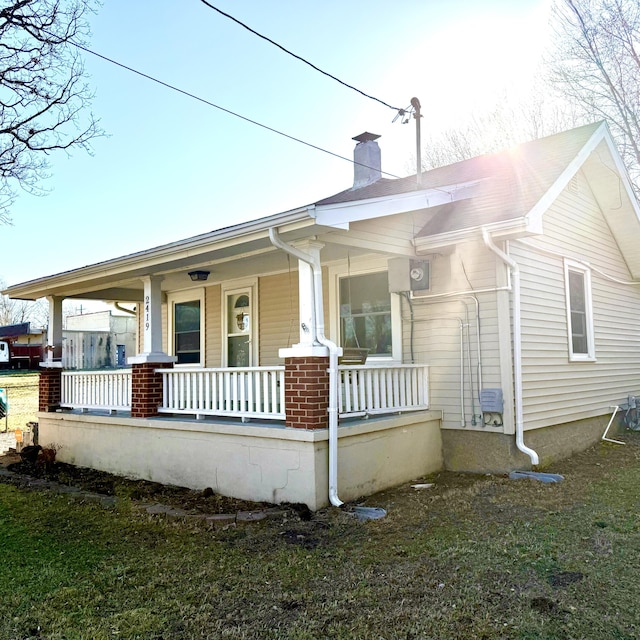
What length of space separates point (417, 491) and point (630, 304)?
6.94 meters

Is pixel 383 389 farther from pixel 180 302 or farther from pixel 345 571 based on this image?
pixel 180 302

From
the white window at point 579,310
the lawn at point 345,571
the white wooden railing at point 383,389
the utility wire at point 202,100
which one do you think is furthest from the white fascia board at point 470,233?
the utility wire at point 202,100

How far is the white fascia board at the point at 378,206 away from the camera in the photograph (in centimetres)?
546

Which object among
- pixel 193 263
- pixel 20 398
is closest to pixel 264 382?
pixel 193 263

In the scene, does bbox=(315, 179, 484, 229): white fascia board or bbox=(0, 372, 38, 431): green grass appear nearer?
bbox=(315, 179, 484, 229): white fascia board

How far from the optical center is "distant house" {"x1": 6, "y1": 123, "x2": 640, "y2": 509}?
593 cm

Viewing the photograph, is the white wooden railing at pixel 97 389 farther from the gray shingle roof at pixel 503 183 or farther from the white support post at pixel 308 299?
the gray shingle roof at pixel 503 183

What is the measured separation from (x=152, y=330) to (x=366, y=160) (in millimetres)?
5054

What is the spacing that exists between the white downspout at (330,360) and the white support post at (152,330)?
9.23ft

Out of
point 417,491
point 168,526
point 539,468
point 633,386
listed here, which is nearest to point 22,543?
point 168,526

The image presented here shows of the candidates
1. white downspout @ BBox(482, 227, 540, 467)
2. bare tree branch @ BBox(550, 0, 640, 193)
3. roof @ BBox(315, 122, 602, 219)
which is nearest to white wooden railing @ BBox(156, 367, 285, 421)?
roof @ BBox(315, 122, 602, 219)

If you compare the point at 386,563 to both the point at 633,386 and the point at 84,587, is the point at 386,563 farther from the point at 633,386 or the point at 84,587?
the point at 633,386

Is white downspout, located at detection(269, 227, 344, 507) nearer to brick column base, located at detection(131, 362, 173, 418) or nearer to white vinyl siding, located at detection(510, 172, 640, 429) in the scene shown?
white vinyl siding, located at detection(510, 172, 640, 429)

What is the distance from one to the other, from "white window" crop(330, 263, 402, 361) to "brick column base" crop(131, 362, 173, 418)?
8.57ft
